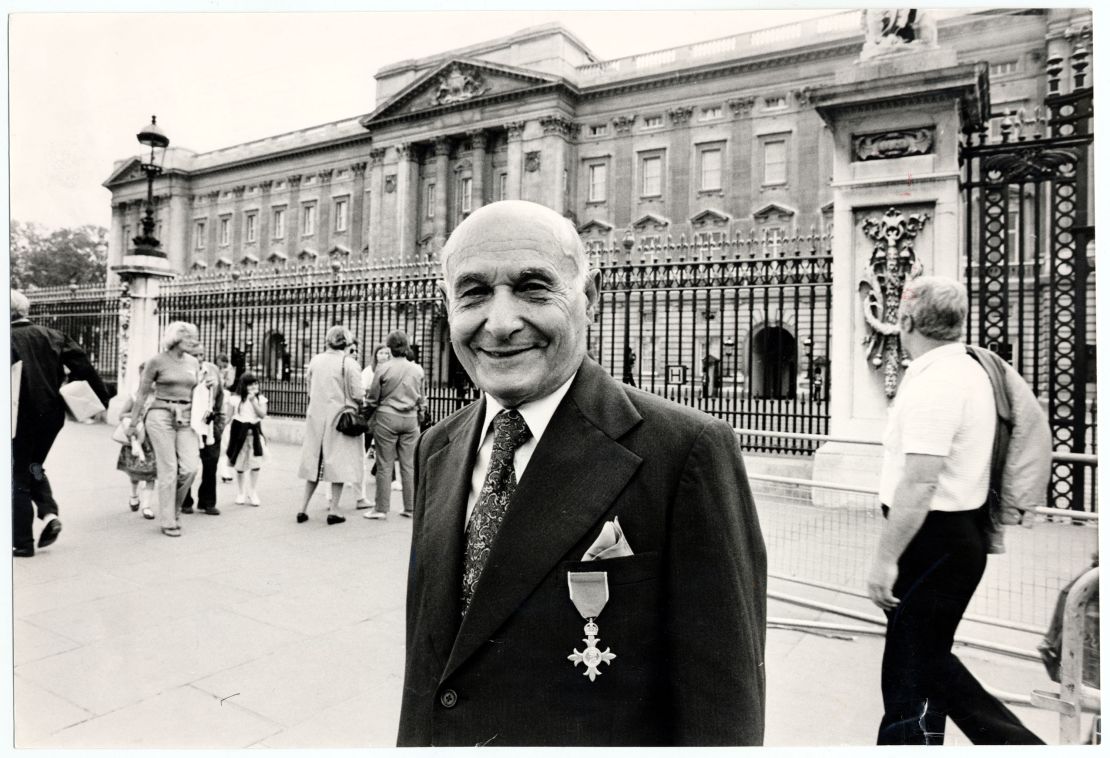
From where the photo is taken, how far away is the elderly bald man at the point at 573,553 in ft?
4.45

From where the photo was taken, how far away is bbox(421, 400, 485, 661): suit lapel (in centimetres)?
152

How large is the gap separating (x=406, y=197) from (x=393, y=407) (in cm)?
3064

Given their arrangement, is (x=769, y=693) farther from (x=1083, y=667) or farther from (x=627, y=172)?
(x=627, y=172)

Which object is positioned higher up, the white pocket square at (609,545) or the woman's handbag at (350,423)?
the white pocket square at (609,545)

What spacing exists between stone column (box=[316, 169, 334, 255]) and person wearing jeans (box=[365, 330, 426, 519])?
33.4 metres

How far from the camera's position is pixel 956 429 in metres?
2.52

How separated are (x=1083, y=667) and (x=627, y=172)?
30772mm

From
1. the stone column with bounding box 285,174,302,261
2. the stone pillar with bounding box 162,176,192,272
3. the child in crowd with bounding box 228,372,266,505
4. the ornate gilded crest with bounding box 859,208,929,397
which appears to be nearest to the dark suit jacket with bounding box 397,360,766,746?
the ornate gilded crest with bounding box 859,208,929,397

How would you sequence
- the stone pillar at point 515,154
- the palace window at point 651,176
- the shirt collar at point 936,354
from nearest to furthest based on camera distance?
the shirt collar at point 936,354, the palace window at point 651,176, the stone pillar at point 515,154

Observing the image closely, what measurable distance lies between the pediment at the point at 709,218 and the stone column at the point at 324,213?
19.8 m

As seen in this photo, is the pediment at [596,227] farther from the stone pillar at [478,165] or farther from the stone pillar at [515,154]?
the stone pillar at [478,165]

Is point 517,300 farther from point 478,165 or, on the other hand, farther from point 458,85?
point 458,85

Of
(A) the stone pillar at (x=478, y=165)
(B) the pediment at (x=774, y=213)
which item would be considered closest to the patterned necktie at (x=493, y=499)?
(B) the pediment at (x=774, y=213)

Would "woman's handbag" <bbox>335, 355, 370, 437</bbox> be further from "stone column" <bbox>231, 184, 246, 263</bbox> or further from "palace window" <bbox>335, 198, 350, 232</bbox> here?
"palace window" <bbox>335, 198, 350, 232</bbox>
